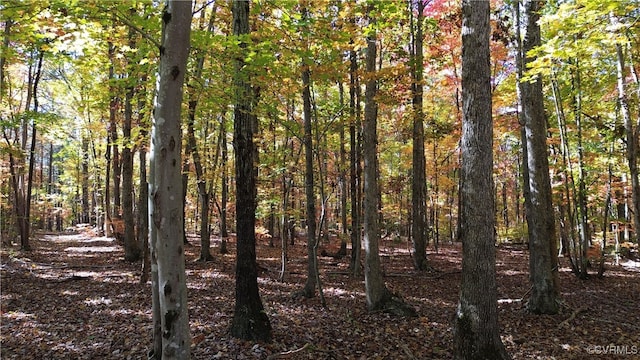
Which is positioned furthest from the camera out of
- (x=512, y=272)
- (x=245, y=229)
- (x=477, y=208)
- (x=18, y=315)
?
(x=512, y=272)

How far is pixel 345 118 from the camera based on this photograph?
36.3ft

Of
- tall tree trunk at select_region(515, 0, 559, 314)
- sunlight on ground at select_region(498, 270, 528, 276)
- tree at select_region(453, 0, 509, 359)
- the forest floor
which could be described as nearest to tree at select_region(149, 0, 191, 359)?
the forest floor

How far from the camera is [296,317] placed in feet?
25.1

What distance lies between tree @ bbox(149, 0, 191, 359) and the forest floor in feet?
7.67

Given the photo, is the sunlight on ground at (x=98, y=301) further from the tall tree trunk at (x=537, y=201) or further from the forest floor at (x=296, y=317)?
the tall tree trunk at (x=537, y=201)

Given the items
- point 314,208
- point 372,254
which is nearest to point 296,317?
point 372,254

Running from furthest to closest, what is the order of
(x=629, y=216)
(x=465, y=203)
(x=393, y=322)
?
(x=629, y=216)
(x=393, y=322)
(x=465, y=203)

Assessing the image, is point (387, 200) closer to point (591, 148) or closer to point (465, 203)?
point (591, 148)

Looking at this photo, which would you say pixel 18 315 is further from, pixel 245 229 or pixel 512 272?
pixel 512 272

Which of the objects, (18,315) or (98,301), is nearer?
(18,315)

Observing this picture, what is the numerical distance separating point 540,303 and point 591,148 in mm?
9990

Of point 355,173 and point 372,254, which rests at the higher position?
point 355,173

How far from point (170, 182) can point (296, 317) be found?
5.27m

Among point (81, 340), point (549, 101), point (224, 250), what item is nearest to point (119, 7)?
point (81, 340)
